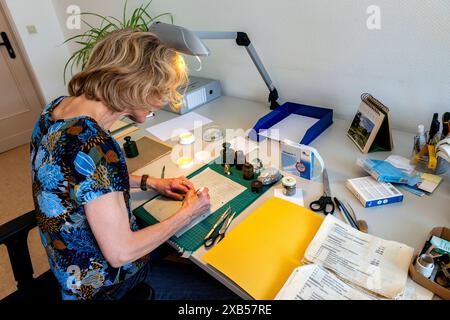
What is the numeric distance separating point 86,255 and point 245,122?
3.05 ft

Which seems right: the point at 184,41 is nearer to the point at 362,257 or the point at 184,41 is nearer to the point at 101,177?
the point at 101,177

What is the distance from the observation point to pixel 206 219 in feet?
3.13

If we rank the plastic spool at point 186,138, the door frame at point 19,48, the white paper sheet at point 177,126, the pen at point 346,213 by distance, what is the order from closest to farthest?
the pen at point 346,213
the plastic spool at point 186,138
the white paper sheet at point 177,126
the door frame at point 19,48

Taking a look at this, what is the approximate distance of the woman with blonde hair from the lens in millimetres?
772

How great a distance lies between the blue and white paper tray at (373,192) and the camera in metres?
0.90

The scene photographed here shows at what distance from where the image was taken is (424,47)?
108 centimetres

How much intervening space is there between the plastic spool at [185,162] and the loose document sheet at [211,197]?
0.33 feet

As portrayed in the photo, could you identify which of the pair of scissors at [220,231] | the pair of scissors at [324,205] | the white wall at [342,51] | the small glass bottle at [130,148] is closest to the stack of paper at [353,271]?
the pair of scissors at [324,205]

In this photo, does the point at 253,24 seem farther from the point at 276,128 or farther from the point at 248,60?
the point at 276,128

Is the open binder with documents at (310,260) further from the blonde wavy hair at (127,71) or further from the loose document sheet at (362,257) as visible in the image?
the blonde wavy hair at (127,71)

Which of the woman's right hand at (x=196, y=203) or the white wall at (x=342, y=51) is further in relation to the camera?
the white wall at (x=342, y=51)

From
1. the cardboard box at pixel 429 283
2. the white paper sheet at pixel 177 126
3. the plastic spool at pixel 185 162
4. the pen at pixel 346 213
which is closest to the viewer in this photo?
the cardboard box at pixel 429 283

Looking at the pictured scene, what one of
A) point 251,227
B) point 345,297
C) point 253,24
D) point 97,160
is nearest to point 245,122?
point 253,24

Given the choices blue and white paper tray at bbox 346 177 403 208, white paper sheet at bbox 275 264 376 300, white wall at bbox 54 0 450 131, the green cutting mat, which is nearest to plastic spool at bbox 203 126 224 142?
the green cutting mat
